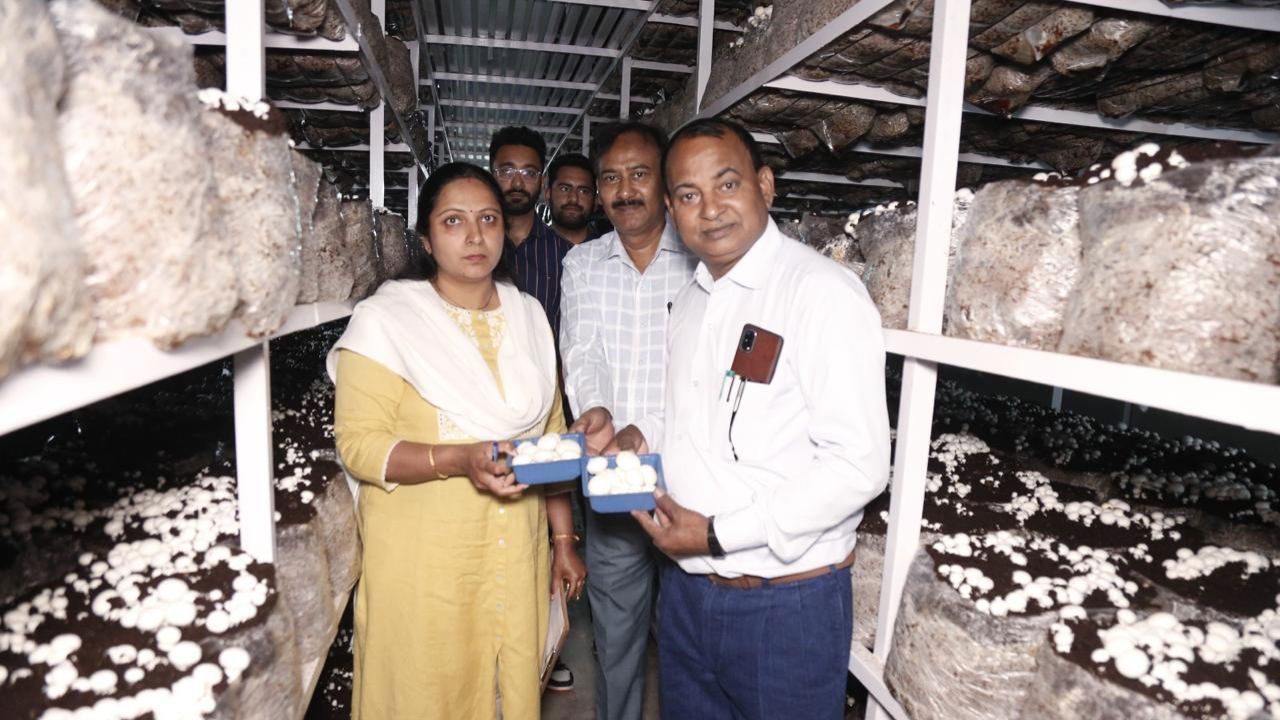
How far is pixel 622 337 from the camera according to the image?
2305 millimetres

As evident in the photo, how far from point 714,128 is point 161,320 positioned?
119 centimetres

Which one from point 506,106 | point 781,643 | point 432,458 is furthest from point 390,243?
point 506,106

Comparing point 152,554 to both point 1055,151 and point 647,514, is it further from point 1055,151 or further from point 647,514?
point 1055,151

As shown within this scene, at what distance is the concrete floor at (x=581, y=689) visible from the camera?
301 cm

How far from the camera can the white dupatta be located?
1735 mm

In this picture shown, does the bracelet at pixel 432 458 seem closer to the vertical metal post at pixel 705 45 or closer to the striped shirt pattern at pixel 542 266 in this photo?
the striped shirt pattern at pixel 542 266

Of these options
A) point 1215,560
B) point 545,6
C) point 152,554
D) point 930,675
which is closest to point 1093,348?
point 930,675

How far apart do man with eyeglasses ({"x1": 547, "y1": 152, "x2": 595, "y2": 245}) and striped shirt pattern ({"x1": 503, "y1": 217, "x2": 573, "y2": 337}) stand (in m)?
0.18

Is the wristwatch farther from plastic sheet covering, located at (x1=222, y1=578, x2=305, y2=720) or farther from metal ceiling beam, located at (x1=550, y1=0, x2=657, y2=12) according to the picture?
metal ceiling beam, located at (x1=550, y1=0, x2=657, y2=12)

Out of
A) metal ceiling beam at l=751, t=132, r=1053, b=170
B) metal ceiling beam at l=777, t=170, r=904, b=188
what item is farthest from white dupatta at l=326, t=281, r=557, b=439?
metal ceiling beam at l=777, t=170, r=904, b=188

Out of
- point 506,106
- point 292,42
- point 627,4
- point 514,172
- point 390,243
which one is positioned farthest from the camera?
point 506,106

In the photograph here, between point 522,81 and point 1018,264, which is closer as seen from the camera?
point 1018,264

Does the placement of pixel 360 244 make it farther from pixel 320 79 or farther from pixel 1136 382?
pixel 1136 382

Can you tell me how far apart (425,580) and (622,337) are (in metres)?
0.97
